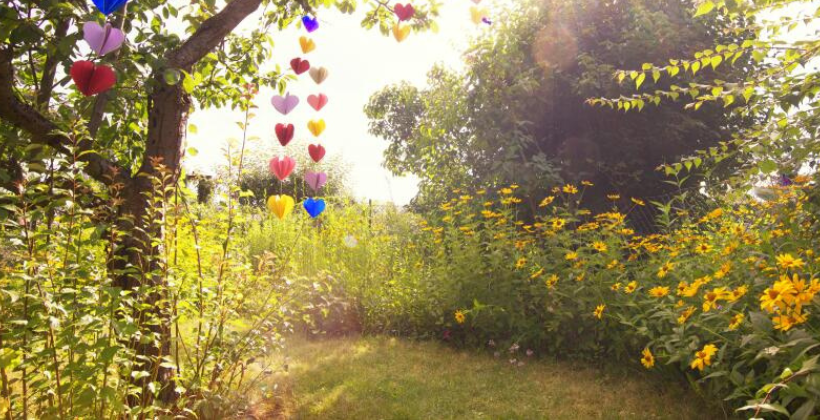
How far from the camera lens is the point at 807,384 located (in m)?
1.60

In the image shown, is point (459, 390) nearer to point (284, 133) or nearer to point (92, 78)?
point (284, 133)

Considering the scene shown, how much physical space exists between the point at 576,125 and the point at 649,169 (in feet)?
4.76

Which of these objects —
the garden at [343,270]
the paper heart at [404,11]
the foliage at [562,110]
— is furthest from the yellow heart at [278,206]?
the foliage at [562,110]

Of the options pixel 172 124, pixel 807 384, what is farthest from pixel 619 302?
pixel 172 124

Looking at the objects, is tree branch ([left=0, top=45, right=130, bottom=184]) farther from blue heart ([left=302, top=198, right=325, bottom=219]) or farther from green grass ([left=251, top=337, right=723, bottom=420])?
green grass ([left=251, top=337, right=723, bottom=420])

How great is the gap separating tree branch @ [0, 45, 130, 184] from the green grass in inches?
62.4

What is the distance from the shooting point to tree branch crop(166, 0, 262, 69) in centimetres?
232

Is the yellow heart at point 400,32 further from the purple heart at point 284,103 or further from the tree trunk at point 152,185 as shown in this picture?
the tree trunk at point 152,185

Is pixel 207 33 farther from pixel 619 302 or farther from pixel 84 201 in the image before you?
pixel 619 302

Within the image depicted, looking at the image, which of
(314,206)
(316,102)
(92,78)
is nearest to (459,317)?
(314,206)

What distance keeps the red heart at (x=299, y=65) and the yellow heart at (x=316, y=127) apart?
47cm

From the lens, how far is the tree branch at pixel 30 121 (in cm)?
196

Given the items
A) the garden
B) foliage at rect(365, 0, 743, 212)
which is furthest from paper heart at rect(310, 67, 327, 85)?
foliage at rect(365, 0, 743, 212)

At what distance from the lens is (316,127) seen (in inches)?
108
